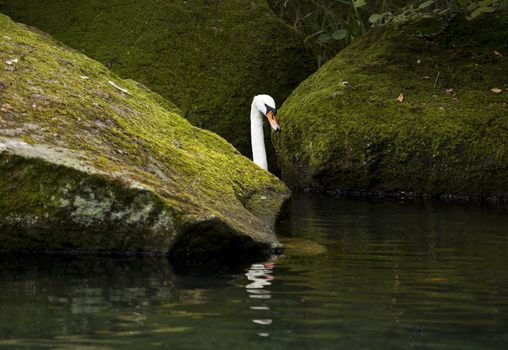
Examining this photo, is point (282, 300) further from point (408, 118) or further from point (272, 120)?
point (408, 118)

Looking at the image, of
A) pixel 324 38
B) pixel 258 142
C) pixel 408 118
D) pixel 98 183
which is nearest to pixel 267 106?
pixel 258 142

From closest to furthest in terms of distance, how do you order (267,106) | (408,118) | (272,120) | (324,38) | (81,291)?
1. (81,291)
2. (272,120)
3. (267,106)
4. (408,118)
5. (324,38)

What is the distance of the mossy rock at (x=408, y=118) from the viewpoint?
11.6 meters

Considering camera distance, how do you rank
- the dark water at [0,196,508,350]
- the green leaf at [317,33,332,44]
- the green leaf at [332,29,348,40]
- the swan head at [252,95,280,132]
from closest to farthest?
the dark water at [0,196,508,350] → the swan head at [252,95,280,132] → the green leaf at [332,29,348,40] → the green leaf at [317,33,332,44]

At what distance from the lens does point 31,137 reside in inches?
260

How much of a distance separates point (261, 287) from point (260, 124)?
215 inches

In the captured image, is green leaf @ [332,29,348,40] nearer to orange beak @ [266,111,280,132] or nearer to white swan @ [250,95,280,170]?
white swan @ [250,95,280,170]

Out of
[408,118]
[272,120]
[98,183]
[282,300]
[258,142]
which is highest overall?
[408,118]

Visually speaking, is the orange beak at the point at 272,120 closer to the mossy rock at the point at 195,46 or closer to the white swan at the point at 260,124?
the white swan at the point at 260,124

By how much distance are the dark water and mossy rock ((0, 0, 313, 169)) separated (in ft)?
21.3

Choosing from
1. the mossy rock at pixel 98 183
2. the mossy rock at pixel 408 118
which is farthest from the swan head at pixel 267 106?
the mossy rock at pixel 98 183

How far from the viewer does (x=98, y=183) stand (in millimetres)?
6332

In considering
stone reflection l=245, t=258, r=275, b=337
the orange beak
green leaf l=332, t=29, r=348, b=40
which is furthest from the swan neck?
stone reflection l=245, t=258, r=275, b=337

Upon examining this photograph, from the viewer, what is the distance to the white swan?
34.2 feet
